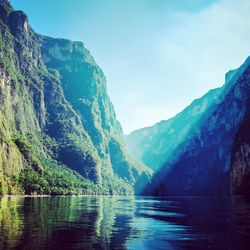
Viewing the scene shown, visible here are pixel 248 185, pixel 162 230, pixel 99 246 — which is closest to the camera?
pixel 99 246

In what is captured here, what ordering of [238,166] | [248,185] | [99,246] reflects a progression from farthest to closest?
[238,166]
[248,185]
[99,246]

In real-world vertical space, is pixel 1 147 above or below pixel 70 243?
above

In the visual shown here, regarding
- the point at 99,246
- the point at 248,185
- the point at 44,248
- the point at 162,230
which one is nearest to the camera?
the point at 44,248

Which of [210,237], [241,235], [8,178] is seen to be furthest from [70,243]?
[8,178]

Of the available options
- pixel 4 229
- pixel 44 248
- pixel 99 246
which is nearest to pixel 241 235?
pixel 99 246

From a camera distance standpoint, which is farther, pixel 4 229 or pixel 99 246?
pixel 4 229

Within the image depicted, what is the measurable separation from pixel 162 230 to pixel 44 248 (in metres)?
18.2

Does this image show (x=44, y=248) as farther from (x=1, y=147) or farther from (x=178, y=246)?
(x=1, y=147)

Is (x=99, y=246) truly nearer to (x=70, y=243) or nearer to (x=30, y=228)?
(x=70, y=243)

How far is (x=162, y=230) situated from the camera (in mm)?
43062

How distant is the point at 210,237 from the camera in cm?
3703

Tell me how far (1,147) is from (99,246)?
169182mm

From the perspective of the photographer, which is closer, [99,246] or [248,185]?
[99,246]

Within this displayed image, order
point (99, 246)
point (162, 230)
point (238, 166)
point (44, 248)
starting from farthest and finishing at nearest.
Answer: point (238, 166), point (162, 230), point (99, 246), point (44, 248)
